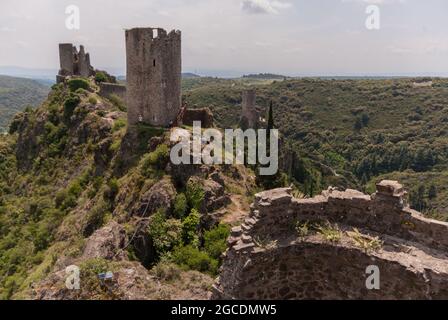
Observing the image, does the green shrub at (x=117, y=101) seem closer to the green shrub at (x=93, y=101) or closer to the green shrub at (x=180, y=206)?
the green shrub at (x=93, y=101)

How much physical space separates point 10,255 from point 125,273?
2058 cm

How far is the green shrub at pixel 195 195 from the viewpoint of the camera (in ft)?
70.9

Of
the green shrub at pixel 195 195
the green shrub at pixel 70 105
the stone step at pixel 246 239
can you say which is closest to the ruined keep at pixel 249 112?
the green shrub at pixel 70 105

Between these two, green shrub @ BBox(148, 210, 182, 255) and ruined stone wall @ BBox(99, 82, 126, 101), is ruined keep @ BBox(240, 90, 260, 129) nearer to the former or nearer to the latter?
ruined stone wall @ BBox(99, 82, 126, 101)

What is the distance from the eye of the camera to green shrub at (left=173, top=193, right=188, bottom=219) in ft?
69.1

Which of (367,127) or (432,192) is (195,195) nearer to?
(432,192)

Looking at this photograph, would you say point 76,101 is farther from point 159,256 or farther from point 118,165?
point 159,256

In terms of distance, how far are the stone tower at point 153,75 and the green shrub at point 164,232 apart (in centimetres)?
1055

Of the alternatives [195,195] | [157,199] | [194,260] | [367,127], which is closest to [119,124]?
[157,199]

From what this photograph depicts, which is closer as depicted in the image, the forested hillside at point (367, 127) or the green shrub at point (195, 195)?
the green shrub at point (195, 195)

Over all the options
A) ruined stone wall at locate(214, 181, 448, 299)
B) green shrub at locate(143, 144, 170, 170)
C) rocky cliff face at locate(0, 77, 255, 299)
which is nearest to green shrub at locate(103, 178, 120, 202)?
rocky cliff face at locate(0, 77, 255, 299)

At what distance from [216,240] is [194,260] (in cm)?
214

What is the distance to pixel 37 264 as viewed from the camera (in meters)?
24.6

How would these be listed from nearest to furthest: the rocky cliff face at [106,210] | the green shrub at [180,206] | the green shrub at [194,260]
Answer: the rocky cliff face at [106,210]
the green shrub at [194,260]
the green shrub at [180,206]
